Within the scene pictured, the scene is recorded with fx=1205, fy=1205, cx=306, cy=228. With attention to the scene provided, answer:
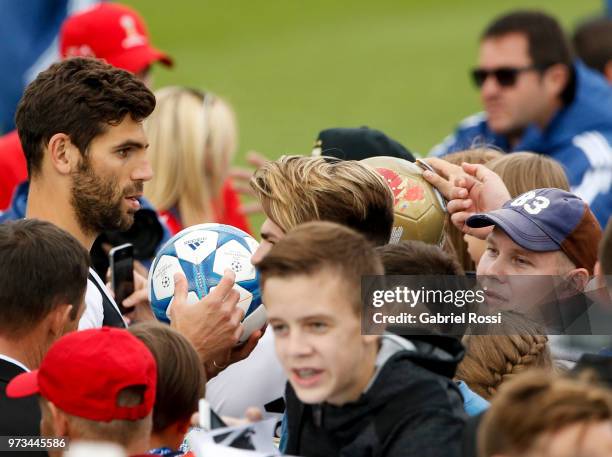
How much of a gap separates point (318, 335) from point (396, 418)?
1.17 ft

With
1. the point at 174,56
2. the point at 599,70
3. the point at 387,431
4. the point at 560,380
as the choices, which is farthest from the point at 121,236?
the point at 174,56

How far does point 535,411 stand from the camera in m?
3.12

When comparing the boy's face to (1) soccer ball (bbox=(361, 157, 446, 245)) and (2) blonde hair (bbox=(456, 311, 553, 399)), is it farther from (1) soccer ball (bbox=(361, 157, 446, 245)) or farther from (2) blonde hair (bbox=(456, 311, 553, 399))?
(1) soccer ball (bbox=(361, 157, 446, 245))

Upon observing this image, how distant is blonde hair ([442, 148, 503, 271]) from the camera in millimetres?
5898

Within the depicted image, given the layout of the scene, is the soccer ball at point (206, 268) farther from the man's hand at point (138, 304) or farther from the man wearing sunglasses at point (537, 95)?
the man wearing sunglasses at point (537, 95)

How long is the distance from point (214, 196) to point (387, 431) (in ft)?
16.9

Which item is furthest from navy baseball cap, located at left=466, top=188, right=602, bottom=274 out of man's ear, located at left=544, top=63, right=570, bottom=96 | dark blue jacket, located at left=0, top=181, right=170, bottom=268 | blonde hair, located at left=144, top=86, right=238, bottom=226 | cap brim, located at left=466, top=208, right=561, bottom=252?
man's ear, located at left=544, top=63, right=570, bottom=96

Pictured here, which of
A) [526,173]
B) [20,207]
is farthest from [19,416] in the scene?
[526,173]

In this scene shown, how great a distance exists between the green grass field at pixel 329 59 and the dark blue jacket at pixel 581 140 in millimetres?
7882

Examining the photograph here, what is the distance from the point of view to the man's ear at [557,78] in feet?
32.4

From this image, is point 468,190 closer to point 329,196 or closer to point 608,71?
point 329,196

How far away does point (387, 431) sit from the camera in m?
3.78

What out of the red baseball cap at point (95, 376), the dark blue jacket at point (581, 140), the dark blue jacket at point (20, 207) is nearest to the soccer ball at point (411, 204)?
the red baseball cap at point (95, 376)

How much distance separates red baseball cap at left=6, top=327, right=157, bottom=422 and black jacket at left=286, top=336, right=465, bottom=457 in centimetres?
57
